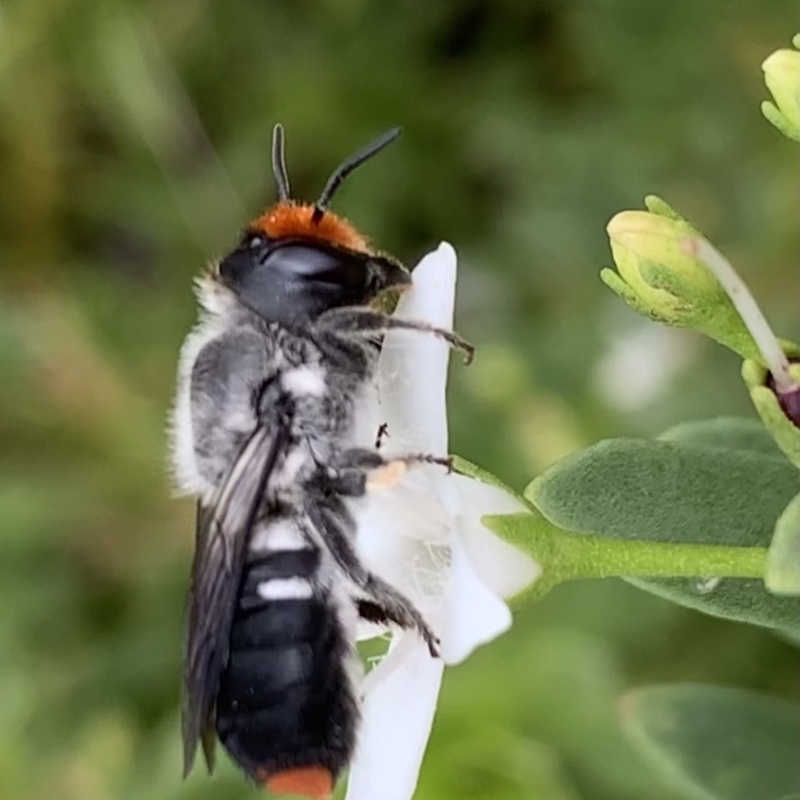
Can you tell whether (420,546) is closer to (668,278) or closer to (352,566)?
(352,566)

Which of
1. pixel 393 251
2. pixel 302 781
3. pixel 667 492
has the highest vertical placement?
pixel 667 492

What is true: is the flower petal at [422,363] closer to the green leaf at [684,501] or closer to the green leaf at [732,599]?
the green leaf at [684,501]

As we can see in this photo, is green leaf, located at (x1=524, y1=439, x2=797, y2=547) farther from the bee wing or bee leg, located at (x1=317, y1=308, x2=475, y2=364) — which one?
the bee wing

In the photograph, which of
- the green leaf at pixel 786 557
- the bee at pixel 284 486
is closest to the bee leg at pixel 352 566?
the bee at pixel 284 486

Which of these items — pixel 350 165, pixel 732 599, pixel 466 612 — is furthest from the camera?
pixel 350 165

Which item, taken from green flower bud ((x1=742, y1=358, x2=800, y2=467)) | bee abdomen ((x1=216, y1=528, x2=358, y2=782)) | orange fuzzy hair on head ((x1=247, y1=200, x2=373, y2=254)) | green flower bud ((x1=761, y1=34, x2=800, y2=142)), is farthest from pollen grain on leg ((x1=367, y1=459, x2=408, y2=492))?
green flower bud ((x1=761, y1=34, x2=800, y2=142))

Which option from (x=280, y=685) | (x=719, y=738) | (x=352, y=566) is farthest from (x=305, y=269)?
(x=719, y=738)
